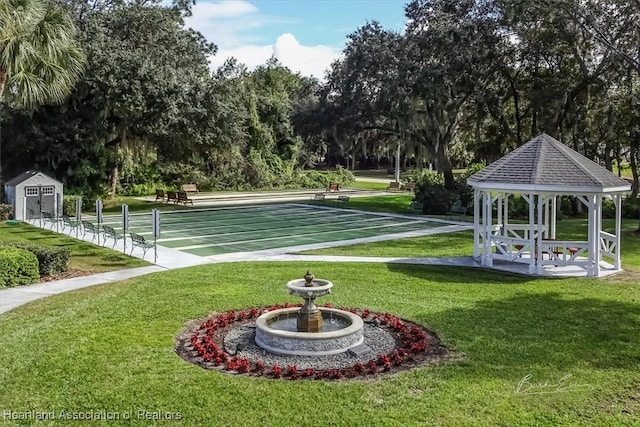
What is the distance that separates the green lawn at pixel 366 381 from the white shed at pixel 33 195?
46.1 feet

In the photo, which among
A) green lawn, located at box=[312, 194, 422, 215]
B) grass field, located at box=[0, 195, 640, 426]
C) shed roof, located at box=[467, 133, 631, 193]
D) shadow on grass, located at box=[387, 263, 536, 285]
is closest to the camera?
grass field, located at box=[0, 195, 640, 426]

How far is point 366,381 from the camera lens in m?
7.10

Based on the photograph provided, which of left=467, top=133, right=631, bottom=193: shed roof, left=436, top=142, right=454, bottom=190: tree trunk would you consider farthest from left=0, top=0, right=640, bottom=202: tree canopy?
left=467, top=133, right=631, bottom=193: shed roof

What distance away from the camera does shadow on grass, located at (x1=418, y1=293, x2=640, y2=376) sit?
25.8 feet

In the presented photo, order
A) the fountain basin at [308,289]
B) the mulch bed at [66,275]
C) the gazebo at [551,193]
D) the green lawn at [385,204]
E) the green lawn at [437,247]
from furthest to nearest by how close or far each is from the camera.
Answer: the green lawn at [385,204], the green lawn at [437,247], the gazebo at [551,193], the mulch bed at [66,275], the fountain basin at [308,289]

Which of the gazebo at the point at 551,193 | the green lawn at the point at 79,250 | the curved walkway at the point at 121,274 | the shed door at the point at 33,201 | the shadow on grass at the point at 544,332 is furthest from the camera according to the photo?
the shed door at the point at 33,201

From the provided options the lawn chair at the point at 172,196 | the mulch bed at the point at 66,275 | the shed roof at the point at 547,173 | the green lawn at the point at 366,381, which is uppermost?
the shed roof at the point at 547,173

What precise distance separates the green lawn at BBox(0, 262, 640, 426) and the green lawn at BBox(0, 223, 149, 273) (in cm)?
250

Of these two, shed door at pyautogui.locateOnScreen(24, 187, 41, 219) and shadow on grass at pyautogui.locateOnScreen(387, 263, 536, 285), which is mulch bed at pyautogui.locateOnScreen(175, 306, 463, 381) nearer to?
shadow on grass at pyautogui.locateOnScreen(387, 263, 536, 285)

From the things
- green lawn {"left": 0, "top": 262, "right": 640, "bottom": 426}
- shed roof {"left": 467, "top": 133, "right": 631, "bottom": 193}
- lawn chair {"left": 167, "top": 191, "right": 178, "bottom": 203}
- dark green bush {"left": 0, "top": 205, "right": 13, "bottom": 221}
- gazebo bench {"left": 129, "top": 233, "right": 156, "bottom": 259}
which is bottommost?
green lawn {"left": 0, "top": 262, "right": 640, "bottom": 426}

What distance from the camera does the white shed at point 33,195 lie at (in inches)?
945

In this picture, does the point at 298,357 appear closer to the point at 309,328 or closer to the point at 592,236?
the point at 309,328

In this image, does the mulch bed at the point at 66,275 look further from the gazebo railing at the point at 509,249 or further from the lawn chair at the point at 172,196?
the lawn chair at the point at 172,196

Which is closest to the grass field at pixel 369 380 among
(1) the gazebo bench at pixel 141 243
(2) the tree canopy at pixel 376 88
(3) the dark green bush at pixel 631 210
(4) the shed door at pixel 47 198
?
(1) the gazebo bench at pixel 141 243
